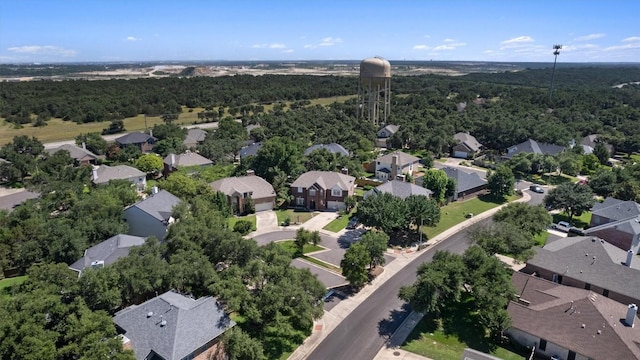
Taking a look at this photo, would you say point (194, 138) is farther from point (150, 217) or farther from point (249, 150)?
point (150, 217)

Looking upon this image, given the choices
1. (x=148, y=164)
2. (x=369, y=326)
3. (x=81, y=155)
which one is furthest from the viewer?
(x=81, y=155)

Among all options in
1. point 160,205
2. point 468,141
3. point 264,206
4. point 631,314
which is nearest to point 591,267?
point 631,314

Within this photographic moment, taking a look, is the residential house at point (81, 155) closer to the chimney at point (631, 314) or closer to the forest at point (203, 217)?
the forest at point (203, 217)

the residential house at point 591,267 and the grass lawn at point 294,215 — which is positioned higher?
the residential house at point 591,267

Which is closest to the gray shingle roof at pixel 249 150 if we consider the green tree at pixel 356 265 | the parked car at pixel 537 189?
the green tree at pixel 356 265

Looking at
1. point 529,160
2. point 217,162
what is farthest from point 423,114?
point 217,162


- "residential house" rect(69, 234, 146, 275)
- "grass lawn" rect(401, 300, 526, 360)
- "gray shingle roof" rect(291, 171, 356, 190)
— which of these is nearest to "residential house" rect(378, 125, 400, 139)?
"gray shingle roof" rect(291, 171, 356, 190)

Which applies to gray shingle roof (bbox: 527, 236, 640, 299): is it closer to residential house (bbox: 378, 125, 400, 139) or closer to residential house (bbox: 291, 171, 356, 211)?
residential house (bbox: 291, 171, 356, 211)

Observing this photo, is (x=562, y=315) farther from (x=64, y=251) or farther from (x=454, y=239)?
(x=64, y=251)
